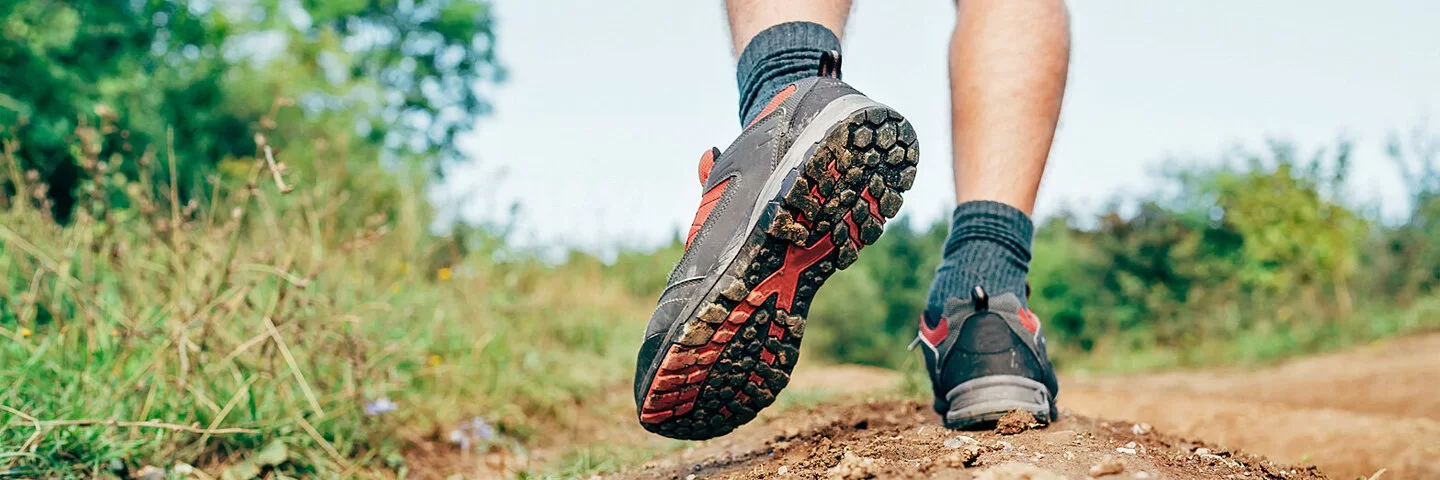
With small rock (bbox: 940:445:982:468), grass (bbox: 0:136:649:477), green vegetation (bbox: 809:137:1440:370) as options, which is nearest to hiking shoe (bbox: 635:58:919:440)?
small rock (bbox: 940:445:982:468)

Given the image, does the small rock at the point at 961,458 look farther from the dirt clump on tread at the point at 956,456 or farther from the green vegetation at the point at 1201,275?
the green vegetation at the point at 1201,275

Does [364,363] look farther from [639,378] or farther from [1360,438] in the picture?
[1360,438]

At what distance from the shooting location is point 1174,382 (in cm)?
688

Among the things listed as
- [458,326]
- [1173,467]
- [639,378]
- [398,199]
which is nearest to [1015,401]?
[1173,467]

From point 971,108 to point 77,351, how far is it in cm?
191

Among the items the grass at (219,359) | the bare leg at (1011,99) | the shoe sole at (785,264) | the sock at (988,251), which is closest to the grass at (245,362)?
the grass at (219,359)

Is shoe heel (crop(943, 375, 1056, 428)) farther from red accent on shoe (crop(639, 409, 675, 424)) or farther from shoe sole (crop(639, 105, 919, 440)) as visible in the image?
red accent on shoe (crop(639, 409, 675, 424))

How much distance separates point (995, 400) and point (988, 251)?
263 millimetres

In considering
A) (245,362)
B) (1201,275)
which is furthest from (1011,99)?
(1201,275)

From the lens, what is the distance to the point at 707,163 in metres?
1.44

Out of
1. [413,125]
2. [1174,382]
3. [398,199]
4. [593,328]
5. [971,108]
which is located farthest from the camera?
[413,125]

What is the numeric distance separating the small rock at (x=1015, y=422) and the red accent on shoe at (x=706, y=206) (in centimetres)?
56

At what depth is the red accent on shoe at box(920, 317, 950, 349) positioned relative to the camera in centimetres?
164

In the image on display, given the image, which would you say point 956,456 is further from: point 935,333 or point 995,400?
point 935,333
